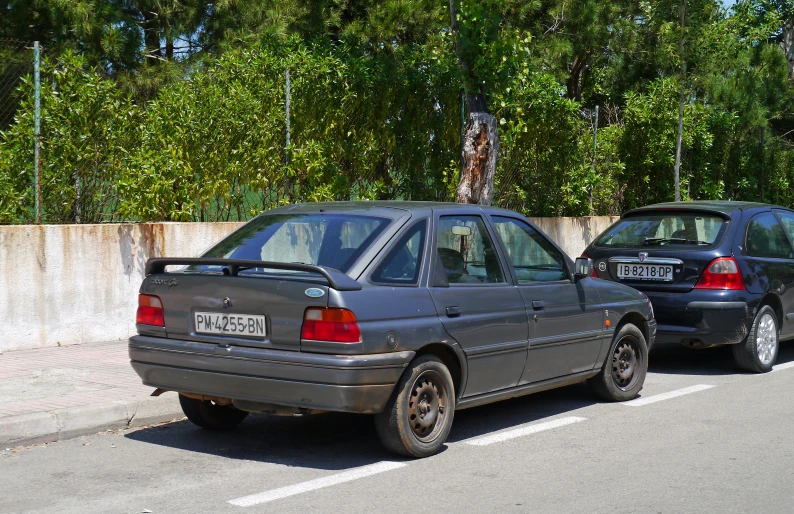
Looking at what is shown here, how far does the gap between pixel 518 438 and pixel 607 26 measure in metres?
18.5

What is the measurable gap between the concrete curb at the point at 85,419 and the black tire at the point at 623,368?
3.25 m

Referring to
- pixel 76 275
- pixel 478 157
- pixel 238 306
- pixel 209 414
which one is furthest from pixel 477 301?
pixel 478 157

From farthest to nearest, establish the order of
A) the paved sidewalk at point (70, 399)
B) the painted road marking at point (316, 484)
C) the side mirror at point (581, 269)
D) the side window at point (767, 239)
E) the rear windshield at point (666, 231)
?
the side window at point (767, 239) < the rear windshield at point (666, 231) < the side mirror at point (581, 269) < the paved sidewalk at point (70, 399) < the painted road marking at point (316, 484)

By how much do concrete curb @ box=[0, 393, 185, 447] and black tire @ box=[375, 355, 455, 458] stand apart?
1.96m

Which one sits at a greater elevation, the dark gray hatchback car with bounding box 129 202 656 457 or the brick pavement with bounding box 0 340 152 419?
the dark gray hatchback car with bounding box 129 202 656 457

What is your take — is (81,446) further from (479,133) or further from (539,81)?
(539,81)

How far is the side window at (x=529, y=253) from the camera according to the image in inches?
280

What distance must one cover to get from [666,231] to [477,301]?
13.3ft

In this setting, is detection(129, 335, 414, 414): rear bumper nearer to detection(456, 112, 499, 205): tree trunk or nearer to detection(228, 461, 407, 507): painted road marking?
detection(228, 461, 407, 507): painted road marking

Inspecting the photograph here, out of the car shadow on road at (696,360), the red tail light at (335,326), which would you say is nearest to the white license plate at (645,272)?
the car shadow on road at (696,360)

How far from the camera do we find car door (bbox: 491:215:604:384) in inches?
277

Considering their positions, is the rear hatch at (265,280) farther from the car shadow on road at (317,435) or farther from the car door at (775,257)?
the car door at (775,257)

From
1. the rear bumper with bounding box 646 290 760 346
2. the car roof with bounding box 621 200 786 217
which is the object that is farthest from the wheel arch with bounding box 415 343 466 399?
the car roof with bounding box 621 200 786 217

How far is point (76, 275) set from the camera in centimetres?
1009
